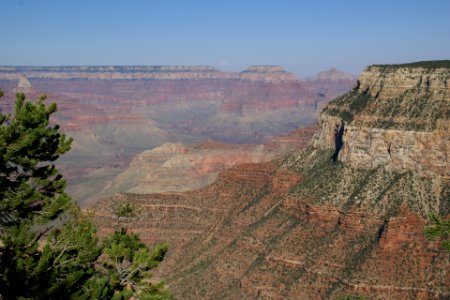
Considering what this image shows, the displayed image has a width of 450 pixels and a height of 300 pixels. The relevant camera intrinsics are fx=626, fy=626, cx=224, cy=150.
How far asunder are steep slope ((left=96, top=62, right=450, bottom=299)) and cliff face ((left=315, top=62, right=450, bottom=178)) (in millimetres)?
148

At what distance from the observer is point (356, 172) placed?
81.5 meters

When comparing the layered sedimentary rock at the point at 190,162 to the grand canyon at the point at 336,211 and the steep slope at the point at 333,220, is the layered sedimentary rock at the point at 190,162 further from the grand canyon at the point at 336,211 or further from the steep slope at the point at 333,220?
the steep slope at the point at 333,220

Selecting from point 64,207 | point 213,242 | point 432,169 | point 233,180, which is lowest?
point 213,242

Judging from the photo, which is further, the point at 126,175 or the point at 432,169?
the point at 126,175

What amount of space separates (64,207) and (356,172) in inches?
2205

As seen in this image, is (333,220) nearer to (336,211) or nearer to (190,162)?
(336,211)

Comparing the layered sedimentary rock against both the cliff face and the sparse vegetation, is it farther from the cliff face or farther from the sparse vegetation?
the sparse vegetation

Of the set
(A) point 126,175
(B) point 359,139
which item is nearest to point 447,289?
(B) point 359,139

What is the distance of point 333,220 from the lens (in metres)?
76.3

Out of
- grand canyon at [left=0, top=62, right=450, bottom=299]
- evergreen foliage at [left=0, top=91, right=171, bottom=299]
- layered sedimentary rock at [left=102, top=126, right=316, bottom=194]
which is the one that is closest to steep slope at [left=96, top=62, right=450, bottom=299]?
grand canyon at [left=0, top=62, right=450, bottom=299]

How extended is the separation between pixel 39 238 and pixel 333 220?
5106 cm

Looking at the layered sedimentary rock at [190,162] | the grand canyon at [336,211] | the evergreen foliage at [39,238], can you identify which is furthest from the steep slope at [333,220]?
the layered sedimentary rock at [190,162]

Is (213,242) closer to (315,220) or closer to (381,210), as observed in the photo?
(315,220)

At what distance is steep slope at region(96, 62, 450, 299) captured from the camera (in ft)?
223
